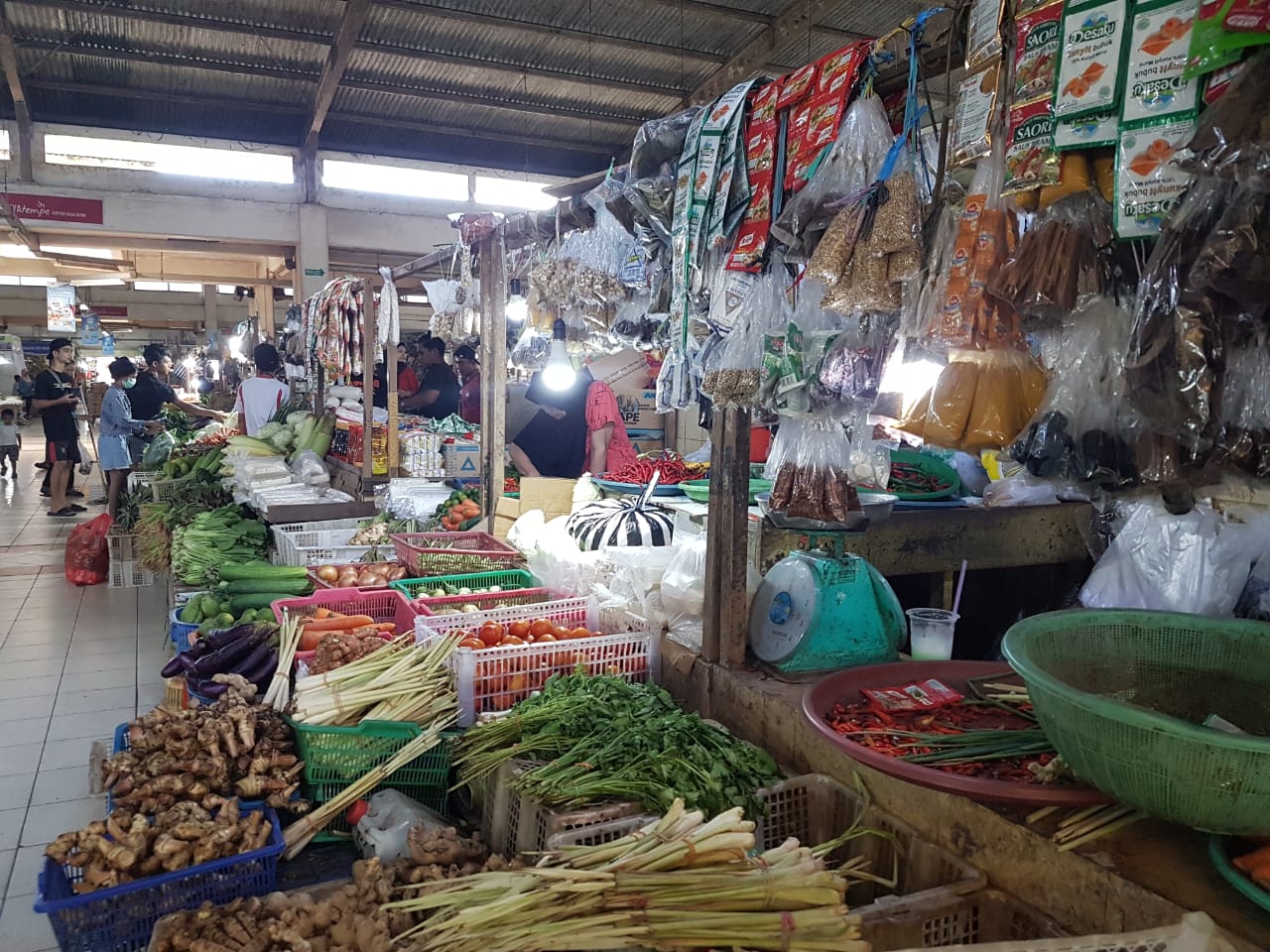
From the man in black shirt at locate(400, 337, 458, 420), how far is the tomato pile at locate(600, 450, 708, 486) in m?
4.00

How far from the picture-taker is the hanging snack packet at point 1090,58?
1.39 metres

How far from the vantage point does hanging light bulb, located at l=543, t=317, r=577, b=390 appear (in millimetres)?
4668

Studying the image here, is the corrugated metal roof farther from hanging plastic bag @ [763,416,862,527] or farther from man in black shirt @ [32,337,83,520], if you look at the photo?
hanging plastic bag @ [763,416,862,527]

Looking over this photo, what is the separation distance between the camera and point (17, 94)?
923 centimetres

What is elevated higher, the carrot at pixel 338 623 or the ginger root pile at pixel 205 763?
the carrot at pixel 338 623

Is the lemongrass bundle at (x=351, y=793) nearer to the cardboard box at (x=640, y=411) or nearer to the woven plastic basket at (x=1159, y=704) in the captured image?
the woven plastic basket at (x=1159, y=704)

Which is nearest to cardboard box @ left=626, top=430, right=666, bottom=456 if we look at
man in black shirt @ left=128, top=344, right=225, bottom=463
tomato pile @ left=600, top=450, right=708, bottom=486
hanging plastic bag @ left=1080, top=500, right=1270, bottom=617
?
tomato pile @ left=600, top=450, right=708, bottom=486

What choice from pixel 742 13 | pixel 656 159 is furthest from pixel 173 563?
pixel 742 13

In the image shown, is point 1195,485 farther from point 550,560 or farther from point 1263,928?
point 550,560

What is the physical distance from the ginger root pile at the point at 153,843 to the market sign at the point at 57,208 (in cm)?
1024

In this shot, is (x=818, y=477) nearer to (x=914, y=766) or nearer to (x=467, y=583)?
(x=914, y=766)

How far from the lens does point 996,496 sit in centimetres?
410

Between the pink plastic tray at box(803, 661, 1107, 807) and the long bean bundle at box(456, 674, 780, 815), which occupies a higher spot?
the pink plastic tray at box(803, 661, 1107, 807)

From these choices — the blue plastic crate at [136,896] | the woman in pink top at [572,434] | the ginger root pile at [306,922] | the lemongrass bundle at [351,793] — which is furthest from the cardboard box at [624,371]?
the ginger root pile at [306,922]
